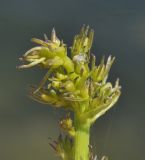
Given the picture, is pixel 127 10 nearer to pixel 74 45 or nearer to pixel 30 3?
pixel 30 3

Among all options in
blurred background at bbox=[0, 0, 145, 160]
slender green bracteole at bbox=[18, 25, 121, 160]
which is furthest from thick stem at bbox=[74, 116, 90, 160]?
blurred background at bbox=[0, 0, 145, 160]

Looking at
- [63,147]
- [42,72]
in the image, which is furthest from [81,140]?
[42,72]

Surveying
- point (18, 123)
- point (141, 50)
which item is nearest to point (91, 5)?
point (141, 50)

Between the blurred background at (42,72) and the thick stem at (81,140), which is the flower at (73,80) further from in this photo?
the blurred background at (42,72)

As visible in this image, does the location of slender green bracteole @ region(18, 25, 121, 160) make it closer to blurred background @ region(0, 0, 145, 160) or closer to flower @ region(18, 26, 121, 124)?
flower @ region(18, 26, 121, 124)


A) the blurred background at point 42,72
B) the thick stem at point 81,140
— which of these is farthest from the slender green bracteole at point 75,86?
the blurred background at point 42,72

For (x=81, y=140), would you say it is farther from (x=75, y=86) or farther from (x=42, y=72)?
(x=42, y=72)
